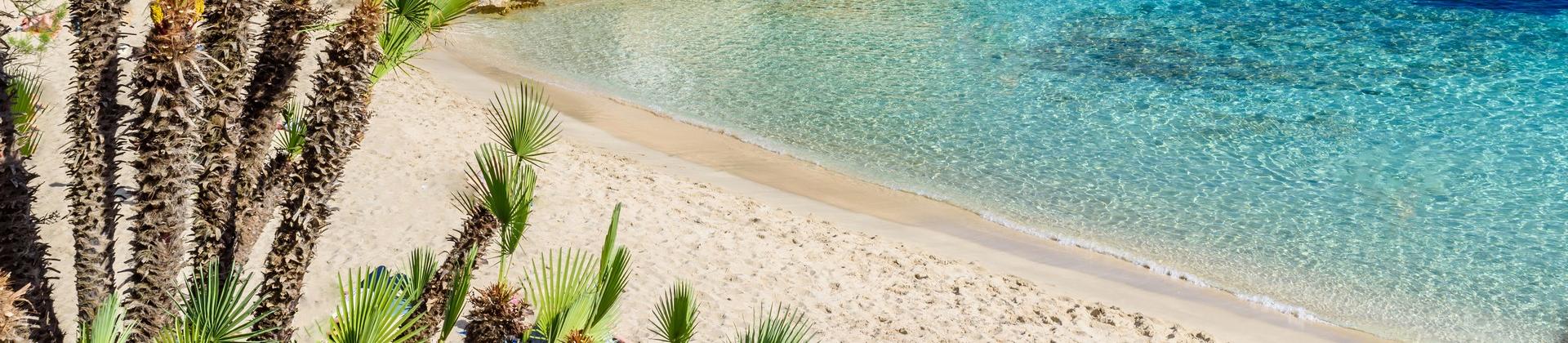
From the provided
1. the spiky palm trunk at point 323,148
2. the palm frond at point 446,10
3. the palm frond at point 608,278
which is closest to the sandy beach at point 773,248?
the spiky palm trunk at point 323,148

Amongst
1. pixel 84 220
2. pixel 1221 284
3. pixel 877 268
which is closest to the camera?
pixel 84 220

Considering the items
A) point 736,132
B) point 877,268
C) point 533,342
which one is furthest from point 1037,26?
point 533,342

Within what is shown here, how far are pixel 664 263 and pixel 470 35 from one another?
12.4 meters

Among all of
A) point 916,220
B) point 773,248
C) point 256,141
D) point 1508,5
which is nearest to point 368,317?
point 256,141

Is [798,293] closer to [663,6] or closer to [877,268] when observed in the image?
[877,268]

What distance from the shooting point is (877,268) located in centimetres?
959

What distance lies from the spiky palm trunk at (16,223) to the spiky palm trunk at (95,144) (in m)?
0.19

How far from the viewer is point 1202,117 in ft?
50.5

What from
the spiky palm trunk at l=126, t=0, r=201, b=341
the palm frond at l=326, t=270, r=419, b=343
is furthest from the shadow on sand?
the spiky palm trunk at l=126, t=0, r=201, b=341

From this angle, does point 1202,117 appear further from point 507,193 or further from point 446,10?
point 446,10

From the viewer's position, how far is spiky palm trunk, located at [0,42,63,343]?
5.21 meters

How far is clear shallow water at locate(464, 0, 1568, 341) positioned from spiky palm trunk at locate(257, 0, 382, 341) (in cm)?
780

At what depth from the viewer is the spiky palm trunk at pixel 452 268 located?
5.76m

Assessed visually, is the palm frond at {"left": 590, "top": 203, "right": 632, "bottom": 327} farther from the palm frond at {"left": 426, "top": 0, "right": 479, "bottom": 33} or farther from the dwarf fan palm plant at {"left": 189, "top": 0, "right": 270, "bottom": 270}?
the dwarf fan palm plant at {"left": 189, "top": 0, "right": 270, "bottom": 270}
